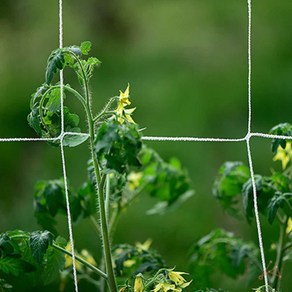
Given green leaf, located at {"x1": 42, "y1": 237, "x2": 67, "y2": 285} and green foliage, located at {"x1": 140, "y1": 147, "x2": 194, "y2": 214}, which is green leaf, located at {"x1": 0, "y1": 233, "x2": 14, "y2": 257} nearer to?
green leaf, located at {"x1": 42, "y1": 237, "x2": 67, "y2": 285}

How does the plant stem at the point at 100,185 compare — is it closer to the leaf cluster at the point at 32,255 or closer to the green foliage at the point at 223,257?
the leaf cluster at the point at 32,255

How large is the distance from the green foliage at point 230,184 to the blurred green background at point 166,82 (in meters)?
0.69

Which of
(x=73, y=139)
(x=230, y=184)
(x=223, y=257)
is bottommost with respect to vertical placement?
(x=223, y=257)

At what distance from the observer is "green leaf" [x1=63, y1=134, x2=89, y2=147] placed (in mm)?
818

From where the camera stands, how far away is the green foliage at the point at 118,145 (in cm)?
73

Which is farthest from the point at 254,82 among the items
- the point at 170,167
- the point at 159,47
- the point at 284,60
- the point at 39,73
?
the point at 170,167

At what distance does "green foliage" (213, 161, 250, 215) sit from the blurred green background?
69 centimetres

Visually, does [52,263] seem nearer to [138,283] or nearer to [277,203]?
[138,283]

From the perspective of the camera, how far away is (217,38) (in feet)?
7.36

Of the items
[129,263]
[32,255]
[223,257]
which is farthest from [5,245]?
[223,257]

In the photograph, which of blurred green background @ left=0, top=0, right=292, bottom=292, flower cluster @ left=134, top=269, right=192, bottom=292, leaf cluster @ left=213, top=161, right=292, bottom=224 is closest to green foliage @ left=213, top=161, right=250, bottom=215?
leaf cluster @ left=213, top=161, right=292, bottom=224

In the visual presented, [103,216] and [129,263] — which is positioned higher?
[103,216]

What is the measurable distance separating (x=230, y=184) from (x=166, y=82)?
3.59ft

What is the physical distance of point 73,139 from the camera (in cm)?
83
